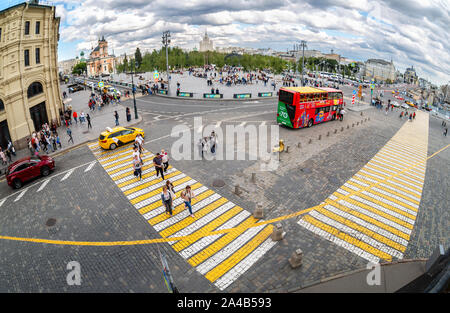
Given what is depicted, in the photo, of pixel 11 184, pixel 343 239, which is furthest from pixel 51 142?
pixel 343 239

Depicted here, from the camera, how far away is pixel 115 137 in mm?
22391

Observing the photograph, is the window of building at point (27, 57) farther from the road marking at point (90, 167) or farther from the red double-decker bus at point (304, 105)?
the red double-decker bus at point (304, 105)

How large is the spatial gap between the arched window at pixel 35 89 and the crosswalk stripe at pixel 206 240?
26.1 metres

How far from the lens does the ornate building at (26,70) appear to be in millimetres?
22062

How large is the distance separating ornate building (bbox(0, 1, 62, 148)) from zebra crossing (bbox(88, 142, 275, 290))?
12906 millimetres

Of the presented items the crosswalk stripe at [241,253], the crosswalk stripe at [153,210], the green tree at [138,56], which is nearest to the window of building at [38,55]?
the crosswalk stripe at [153,210]

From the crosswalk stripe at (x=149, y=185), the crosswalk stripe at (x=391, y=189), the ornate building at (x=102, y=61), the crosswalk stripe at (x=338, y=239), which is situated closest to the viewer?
the crosswalk stripe at (x=338, y=239)

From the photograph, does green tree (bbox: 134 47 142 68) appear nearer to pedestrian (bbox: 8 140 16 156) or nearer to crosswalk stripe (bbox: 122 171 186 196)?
pedestrian (bbox: 8 140 16 156)

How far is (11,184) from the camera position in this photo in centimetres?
1628

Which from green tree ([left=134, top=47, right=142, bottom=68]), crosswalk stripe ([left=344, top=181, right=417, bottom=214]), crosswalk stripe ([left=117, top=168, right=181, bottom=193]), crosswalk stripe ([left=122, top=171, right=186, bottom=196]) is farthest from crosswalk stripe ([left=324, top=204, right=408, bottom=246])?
green tree ([left=134, top=47, right=142, bottom=68])

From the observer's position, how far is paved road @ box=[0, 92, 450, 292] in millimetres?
9531

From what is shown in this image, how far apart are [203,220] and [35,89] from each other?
2635cm
